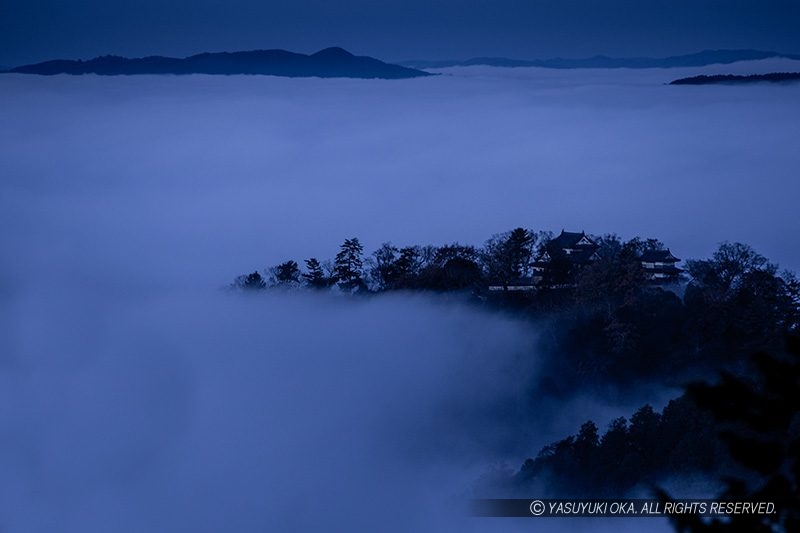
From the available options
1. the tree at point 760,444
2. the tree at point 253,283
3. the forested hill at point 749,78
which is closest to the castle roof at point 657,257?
the tree at point 253,283

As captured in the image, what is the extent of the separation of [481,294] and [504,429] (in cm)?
616

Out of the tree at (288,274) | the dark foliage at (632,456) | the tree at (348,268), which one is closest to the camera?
the dark foliage at (632,456)

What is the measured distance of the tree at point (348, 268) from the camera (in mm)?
28906

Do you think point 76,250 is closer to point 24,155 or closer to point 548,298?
point 24,155

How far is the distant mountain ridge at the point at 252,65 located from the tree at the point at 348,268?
38110mm

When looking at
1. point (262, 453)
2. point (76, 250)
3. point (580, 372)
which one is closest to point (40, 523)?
point (262, 453)

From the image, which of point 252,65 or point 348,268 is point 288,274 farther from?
point 252,65

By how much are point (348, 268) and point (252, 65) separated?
41836mm

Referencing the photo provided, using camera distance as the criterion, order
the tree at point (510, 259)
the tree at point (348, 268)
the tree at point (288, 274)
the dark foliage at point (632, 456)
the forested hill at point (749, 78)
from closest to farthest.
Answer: the dark foliage at point (632, 456), the tree at point (510, 259), the tree at point (348, 268), the tree at point (288, 274), the forested hill at point (749, 78)

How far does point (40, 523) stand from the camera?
70.0 ft

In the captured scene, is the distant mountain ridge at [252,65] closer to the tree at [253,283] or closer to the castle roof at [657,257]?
the tree at [253,283]

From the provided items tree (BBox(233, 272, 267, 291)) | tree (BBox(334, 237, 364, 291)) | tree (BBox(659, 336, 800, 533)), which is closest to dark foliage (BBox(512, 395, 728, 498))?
tree (BBox(659, 336, 800, 533))

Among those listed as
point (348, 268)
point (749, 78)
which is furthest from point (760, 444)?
point (749, 78)

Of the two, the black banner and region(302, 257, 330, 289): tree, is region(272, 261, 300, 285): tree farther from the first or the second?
the black banner
